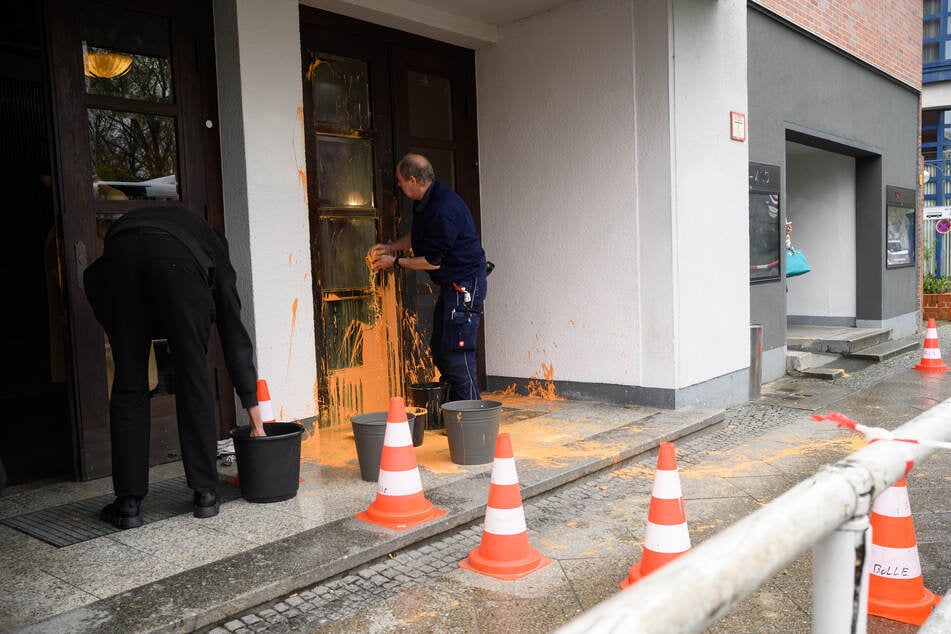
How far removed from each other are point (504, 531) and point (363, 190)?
3612 millimetres

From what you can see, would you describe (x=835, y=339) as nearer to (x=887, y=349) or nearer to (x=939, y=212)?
(x=887, y=349)

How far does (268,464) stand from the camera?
13.2 feet

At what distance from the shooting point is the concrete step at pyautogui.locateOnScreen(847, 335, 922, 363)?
33.0 ft

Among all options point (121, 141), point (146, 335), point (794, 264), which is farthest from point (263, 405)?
point (794, 264)

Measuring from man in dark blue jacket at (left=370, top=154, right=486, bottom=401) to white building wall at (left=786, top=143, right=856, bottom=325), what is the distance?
7965 mm

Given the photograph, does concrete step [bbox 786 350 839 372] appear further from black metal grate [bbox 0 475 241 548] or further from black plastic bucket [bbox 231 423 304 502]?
black metal grate [bbox 0 475 241 548]

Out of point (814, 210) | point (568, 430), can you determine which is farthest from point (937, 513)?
point (814, 210)

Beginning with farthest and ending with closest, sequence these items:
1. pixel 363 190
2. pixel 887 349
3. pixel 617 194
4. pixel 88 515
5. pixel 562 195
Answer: pixel 887 349
pixel 562 195
pixel 617 194
pixel 363 190
pixel 88 515

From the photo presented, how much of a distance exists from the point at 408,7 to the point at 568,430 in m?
3.63

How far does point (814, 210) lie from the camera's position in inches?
483

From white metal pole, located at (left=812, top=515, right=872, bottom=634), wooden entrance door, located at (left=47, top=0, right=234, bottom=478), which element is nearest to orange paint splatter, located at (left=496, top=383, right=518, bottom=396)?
wooden entrance door, located at (left=47, top=0, right=234, bottom=478)

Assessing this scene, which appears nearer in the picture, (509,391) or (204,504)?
(204,504)

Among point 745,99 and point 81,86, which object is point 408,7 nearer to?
point 81,86

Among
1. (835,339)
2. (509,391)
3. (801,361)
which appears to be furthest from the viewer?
(835,339)
